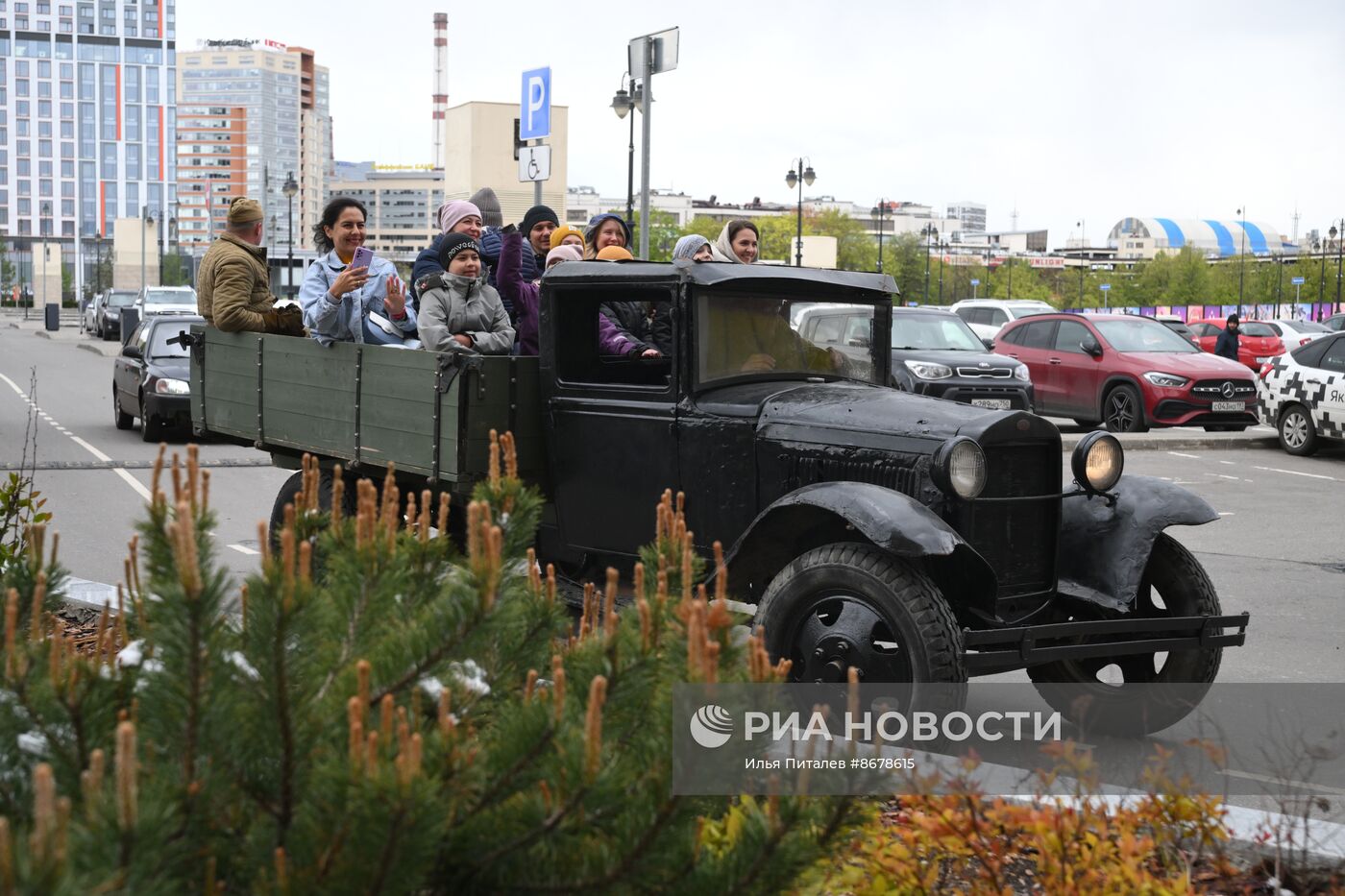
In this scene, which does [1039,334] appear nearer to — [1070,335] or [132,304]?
[1070,335]

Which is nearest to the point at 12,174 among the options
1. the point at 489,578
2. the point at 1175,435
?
the point at 1175,435

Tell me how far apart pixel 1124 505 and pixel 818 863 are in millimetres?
4137

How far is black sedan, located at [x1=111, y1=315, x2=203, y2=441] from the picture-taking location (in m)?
17.3

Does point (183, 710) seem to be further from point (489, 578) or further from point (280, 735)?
point (489, 578)

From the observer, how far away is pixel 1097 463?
19.7ft

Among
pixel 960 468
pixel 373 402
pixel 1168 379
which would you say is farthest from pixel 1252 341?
pixel 960 468

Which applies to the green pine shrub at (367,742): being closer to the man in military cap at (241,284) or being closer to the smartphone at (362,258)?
the smartphone at (362,258)

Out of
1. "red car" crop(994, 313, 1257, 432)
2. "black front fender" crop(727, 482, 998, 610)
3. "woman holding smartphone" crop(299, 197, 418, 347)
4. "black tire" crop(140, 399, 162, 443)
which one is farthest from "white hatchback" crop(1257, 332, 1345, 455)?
"black front fender" crop(727, 482, 998, 610)

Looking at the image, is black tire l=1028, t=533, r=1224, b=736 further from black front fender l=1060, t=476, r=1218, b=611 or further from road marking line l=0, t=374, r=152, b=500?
road marking line l=0, t=374, r=152, b=500

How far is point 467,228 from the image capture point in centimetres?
791

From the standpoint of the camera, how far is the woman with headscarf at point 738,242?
8.29 m

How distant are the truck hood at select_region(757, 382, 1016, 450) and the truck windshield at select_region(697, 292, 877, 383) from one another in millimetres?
Answer: 233

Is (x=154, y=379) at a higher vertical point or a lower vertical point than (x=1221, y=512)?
higher

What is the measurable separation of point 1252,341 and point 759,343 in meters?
35.9
